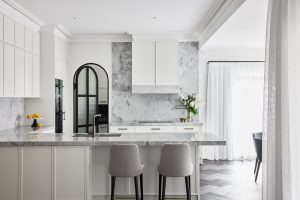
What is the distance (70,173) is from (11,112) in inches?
83.1

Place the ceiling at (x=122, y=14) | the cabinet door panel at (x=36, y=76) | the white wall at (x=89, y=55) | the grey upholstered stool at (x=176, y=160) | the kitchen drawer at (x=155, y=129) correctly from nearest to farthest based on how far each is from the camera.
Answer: the grey upholstered stool at (x=176, y=160) < the ceiling at (x=122, y=14) < the cabinet door panel at (x=36, y=76) < the kitchen drawer at (x=155, y=129) < the white wall at (x=89, y=55)

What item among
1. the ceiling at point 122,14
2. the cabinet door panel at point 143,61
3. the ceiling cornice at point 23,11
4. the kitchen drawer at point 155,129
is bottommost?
the kitchen drawer at point 155,129

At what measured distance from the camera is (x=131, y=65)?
6.36 m

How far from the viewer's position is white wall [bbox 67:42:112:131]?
6.34 m

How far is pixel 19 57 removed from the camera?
462 cm

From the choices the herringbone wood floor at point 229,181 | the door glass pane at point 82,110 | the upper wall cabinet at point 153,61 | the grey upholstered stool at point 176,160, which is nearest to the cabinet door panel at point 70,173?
the grey upholstered stool at point 176,160

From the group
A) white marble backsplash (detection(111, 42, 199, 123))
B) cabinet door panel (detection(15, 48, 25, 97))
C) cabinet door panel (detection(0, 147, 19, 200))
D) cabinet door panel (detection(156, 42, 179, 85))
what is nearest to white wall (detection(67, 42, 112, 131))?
white marble backsplash (detection(111, 42, 199, 123))

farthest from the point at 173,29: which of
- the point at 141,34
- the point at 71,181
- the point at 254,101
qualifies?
the point at 71,181

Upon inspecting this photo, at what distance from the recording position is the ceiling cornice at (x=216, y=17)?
3.75 m

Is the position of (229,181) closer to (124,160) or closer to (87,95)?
(124,160)

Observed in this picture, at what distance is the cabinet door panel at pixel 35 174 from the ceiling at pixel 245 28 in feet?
9.95

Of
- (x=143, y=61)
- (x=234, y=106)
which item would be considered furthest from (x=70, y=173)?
(x=234, y=106)

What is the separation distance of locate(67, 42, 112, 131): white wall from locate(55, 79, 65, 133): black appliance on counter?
394 millimetres

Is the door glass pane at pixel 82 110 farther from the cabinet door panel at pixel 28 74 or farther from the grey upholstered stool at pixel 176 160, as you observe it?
the grey upholstered stool at pixel 176 160
